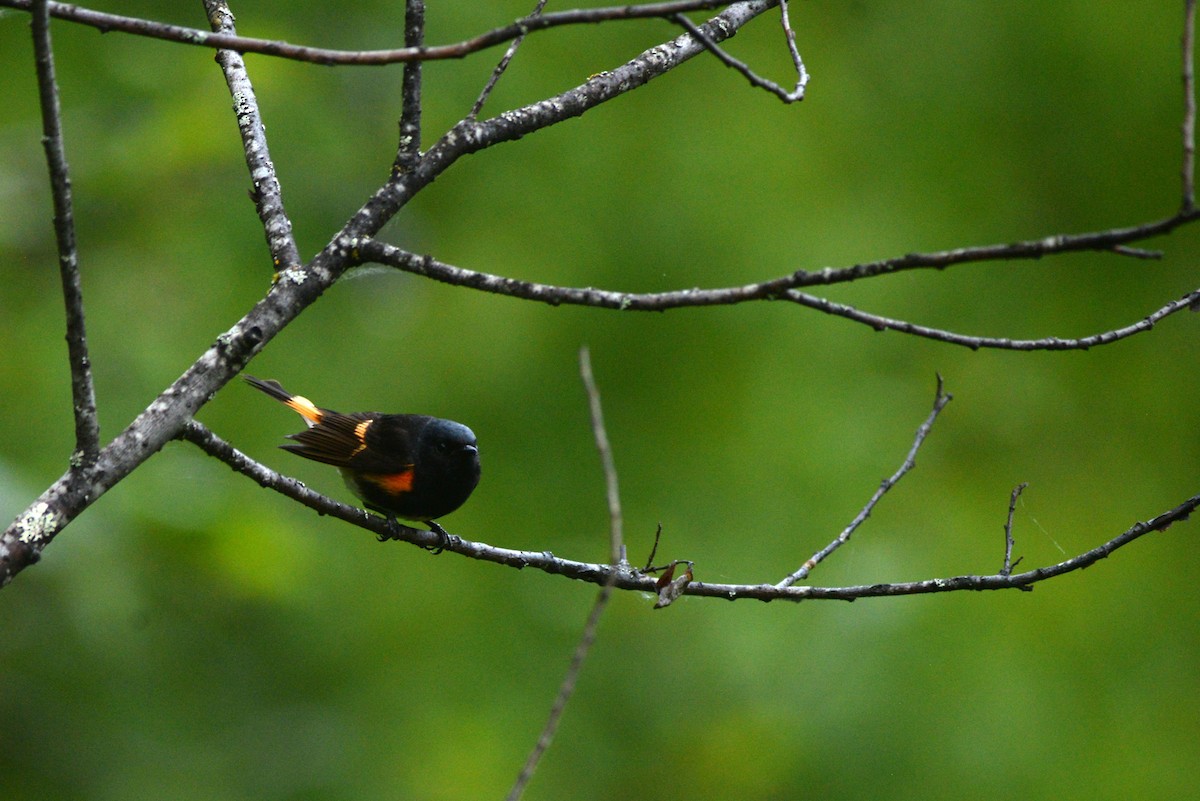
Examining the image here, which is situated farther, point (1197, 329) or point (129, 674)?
point (1197, 329)

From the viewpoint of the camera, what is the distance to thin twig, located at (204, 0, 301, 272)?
85.5 inches

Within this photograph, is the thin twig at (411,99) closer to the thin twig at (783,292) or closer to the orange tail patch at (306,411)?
the thin twig at (783,292)

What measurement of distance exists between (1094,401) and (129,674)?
20.5 feet

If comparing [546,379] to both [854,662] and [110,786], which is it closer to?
[854,662]

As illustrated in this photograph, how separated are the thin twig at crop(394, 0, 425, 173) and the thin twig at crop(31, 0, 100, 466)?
697 mm

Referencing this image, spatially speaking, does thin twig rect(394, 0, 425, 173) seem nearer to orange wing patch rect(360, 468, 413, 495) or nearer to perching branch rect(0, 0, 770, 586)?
perching branch rect(0, 0, 770, 586)

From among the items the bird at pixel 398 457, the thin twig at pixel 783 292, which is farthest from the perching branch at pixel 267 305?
the bird at pixel 398 457

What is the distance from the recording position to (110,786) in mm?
4156

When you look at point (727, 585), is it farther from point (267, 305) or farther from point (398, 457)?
point (398, 457)

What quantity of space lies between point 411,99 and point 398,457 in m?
1.71

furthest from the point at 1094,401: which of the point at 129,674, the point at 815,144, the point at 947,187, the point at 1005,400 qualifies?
the point at 129,674

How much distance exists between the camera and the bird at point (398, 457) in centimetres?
356

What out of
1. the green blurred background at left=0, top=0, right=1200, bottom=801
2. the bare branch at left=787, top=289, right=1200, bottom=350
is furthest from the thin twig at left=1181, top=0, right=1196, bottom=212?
the green blurred background at left=0, top=0, right=1200, bottom=801

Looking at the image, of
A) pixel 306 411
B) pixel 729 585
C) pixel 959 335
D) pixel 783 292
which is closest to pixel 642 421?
pixel 306 411
